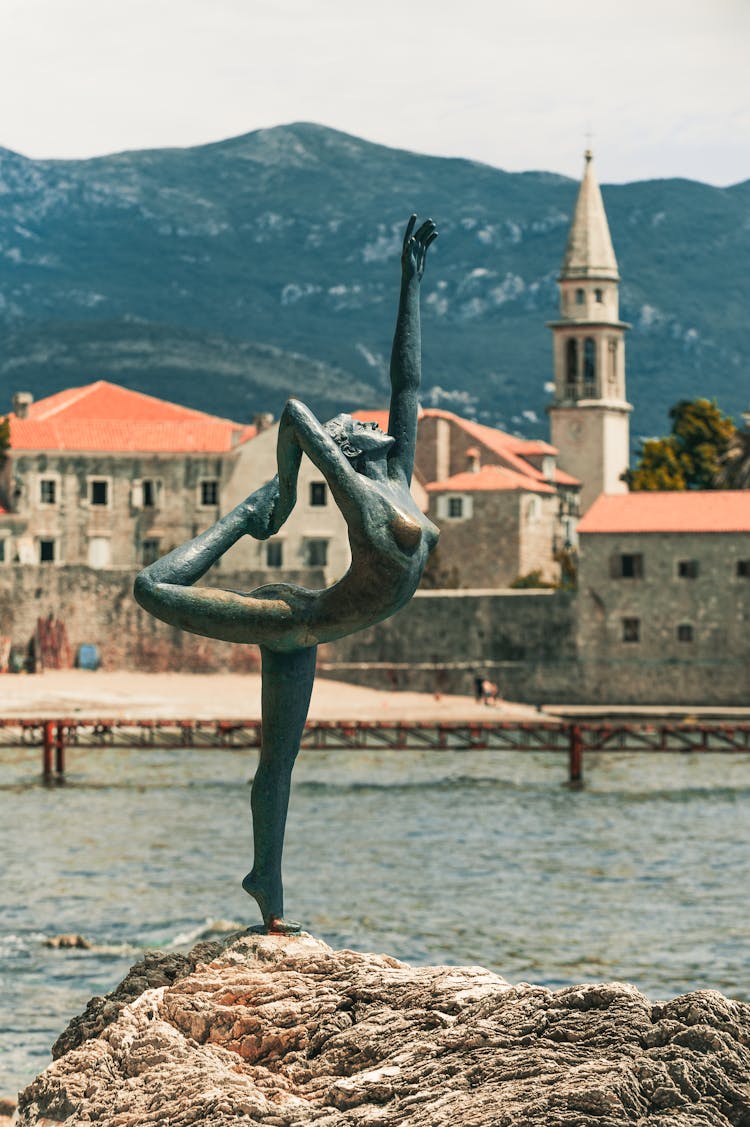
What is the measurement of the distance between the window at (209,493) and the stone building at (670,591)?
15331 millimetres

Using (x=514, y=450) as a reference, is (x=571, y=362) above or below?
above

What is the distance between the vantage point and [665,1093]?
680 cm

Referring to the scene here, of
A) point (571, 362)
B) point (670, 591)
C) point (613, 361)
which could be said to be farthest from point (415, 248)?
point (613, 361)

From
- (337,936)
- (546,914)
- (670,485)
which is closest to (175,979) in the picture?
(337,936)

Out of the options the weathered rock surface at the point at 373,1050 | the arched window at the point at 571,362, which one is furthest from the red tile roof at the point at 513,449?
the weathered rock surface at the point at 373,1050

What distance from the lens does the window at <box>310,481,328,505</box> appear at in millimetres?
76812

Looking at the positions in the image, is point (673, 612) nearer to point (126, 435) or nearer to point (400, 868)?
point (126, 435)

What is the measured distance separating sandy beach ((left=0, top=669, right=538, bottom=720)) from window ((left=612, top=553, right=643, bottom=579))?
5.49 m

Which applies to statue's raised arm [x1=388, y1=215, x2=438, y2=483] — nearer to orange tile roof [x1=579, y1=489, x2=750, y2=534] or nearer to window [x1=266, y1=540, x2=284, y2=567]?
orange tile roof [x1=579, y1=489, x2=750, y2=534]

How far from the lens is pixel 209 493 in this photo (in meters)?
80.1

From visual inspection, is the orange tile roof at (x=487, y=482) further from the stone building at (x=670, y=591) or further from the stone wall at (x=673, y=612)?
the stone wall at (x=673, y=612)

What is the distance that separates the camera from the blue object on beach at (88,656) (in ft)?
243

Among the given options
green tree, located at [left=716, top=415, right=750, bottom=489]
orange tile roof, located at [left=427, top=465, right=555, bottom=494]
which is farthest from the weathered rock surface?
orange tile roof, located at [left=427, top=465, right=555, bottom=494]

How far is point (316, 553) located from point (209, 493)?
5452mm
